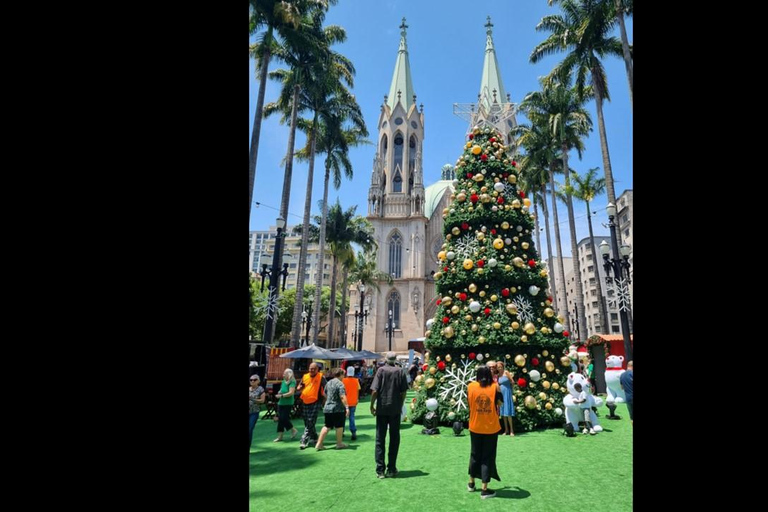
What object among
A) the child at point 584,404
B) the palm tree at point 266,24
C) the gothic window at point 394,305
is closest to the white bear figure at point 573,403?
the child at point 584,404

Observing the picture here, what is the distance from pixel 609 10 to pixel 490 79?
41.4m

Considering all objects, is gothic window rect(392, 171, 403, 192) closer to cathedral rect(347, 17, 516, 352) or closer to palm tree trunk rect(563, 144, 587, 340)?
cathedral rect(347, 17, 516, 352)

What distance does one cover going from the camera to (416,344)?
32406 millimetres

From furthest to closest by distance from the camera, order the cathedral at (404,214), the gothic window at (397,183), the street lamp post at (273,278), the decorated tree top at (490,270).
→ the gothic window at (397,183) < the cathedral at (404,214) < the street lamp post at (273,278) < the decorated tree top at (490,270)

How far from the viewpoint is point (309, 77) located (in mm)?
21297

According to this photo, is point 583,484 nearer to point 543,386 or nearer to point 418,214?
point 543,386

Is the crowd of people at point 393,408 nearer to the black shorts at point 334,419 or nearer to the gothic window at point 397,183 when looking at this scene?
the black shorts at point 334,419

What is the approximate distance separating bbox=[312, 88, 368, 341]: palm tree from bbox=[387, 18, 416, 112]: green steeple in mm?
23464

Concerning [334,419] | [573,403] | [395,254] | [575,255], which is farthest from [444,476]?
[395,254]

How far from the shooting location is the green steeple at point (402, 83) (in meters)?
52.0

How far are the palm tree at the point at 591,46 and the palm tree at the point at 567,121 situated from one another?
4576 millimetres

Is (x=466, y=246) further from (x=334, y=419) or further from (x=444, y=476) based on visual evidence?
(x=444, y=476)
